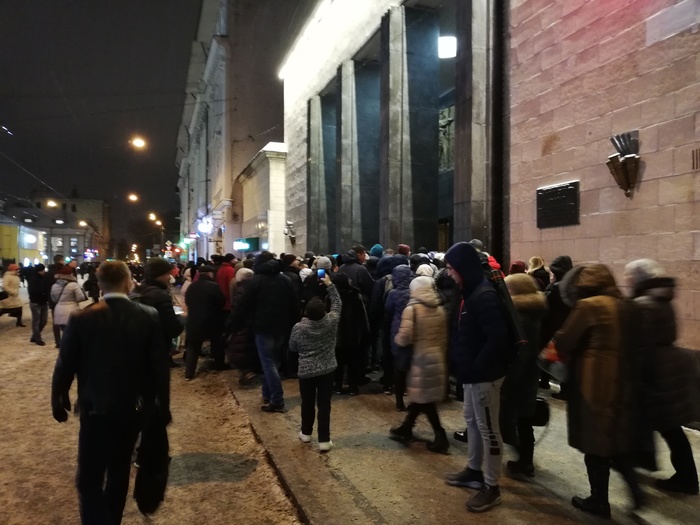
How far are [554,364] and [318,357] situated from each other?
2185 mm

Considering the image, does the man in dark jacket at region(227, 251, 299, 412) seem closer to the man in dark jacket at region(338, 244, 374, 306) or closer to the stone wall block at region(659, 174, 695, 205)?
the man in dark jacket at region(338, 244, 374, 306)

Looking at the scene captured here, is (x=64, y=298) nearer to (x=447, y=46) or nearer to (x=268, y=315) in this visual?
(x=268, y=315)

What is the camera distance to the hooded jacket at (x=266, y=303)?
623 centimetres

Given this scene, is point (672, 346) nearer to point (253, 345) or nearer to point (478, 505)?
point (478, 505)

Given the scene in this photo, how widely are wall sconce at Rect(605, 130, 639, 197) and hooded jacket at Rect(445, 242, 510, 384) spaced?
399 cm

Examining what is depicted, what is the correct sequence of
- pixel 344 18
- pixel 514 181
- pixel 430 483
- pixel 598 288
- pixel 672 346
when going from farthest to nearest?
pixel 344 18 → pixel 514 181 → pixel 430 483 → pixel 672 346 → pixel 598 288

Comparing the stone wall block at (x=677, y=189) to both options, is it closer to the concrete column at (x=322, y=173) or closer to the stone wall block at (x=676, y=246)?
the stone wall block at (x=676, y=246)

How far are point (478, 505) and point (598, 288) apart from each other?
1.82m

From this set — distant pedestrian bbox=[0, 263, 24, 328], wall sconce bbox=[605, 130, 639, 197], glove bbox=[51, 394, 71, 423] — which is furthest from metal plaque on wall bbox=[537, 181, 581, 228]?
distant pedestrian bbox=[0, 263, 24, 328]

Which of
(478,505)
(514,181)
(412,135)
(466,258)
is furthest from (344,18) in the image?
(478,505)

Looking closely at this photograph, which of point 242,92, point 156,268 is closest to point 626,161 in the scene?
point 156,268

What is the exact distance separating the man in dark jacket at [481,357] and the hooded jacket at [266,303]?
9.75ft

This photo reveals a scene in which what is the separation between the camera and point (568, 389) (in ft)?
11.7

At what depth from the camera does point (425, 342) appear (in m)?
4.55
